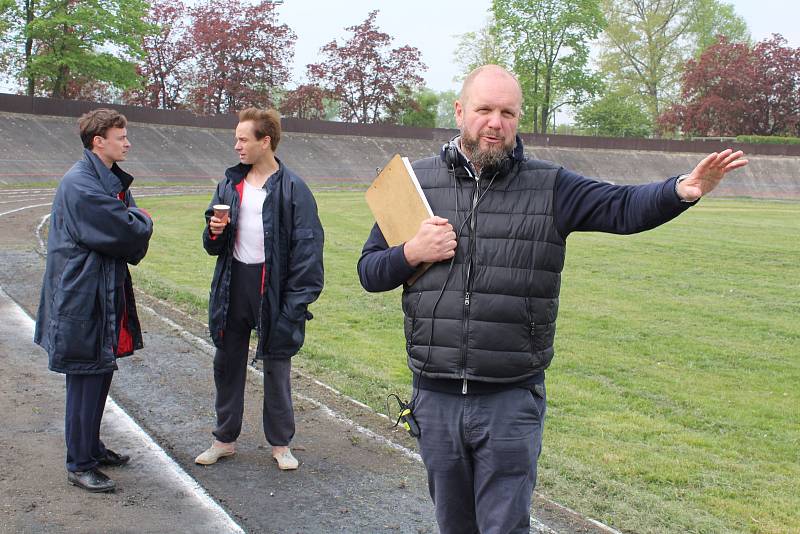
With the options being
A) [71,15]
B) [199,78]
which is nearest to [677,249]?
[71,15]

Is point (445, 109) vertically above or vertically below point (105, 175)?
above

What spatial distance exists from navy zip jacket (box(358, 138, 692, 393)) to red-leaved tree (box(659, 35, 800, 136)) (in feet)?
244

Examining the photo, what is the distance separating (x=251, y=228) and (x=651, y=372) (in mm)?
5375

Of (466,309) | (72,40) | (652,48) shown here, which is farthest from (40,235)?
(652,48)

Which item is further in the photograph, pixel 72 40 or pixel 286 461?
pixel 72 40

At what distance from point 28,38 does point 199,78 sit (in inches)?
535

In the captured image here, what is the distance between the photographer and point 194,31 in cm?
6081

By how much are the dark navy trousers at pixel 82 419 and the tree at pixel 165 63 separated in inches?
2282

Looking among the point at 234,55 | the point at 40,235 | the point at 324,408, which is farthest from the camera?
the point at 234,55

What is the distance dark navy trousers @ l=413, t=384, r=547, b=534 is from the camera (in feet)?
10.7

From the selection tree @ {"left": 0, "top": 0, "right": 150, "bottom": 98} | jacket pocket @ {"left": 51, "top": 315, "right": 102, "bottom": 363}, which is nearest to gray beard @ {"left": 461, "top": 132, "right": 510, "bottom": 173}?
jacket pocket @ {"left": 51, "top": 315, "right": 102, "bottom": 363}

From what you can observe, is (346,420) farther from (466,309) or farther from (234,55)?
(234,55)

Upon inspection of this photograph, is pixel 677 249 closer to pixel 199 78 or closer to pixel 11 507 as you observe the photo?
pixel 11 507

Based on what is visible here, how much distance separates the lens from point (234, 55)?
61281 mm
